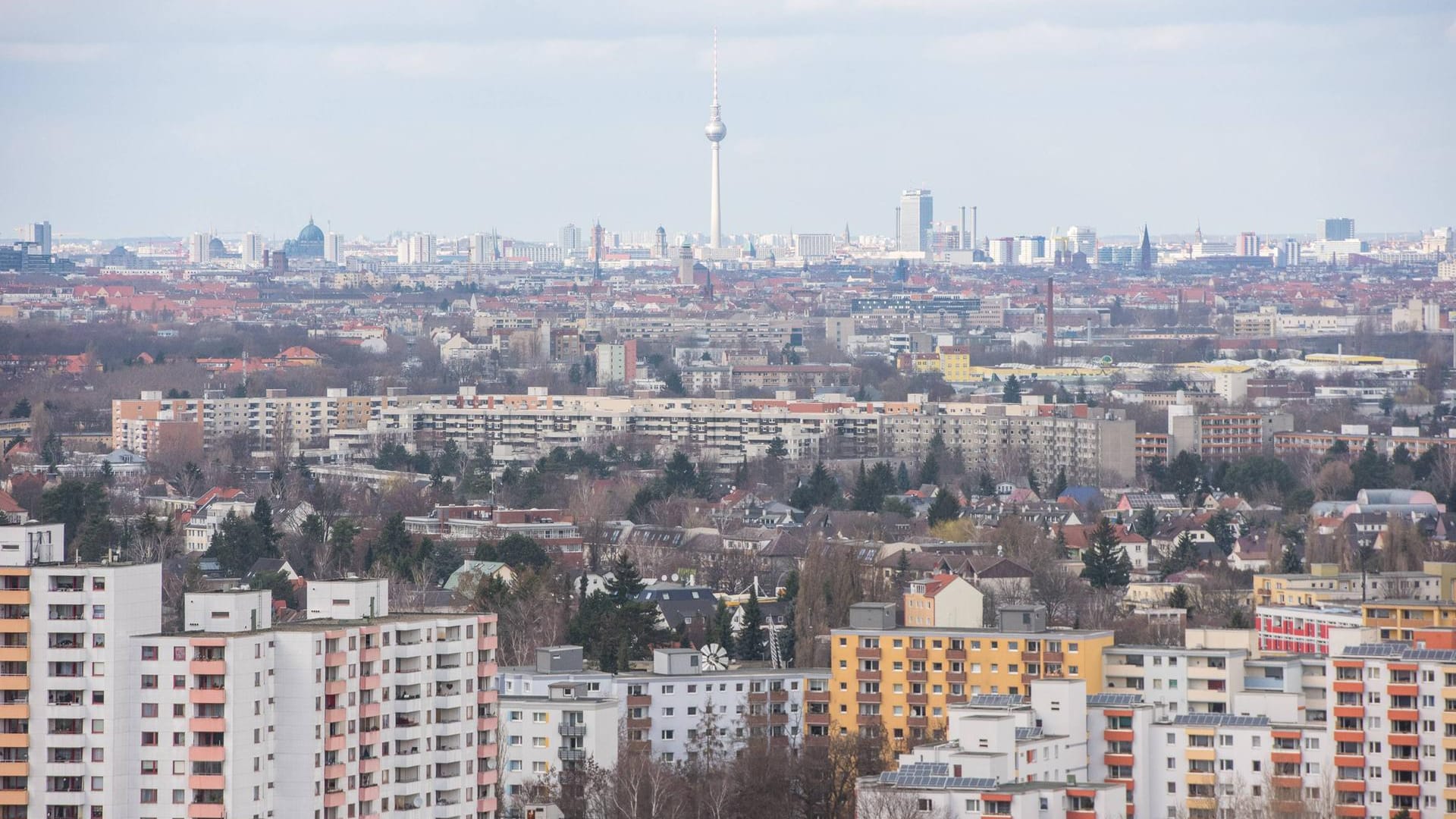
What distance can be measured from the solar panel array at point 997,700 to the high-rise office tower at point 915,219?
144 m

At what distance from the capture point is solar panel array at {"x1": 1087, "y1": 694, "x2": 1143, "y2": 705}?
21516 mm

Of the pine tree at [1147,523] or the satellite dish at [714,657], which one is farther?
the pine tree at [1147,523]

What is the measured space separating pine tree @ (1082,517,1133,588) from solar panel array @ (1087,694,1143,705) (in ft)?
37.3

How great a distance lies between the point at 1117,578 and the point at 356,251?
137597mm

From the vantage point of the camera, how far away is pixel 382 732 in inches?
741

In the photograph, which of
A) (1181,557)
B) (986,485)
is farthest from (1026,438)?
(1181,557)

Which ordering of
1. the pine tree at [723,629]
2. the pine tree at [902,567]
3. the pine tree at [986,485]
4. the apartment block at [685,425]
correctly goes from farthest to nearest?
the apartment block at [685,425] < the pine tree at [986,485] < the pine tree at [902,567] < the pine tree at [723,629]

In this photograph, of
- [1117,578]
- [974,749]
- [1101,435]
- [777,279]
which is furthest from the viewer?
[777,279]

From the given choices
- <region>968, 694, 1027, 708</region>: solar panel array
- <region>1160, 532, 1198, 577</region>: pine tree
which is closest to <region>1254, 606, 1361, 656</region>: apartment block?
<region>968, 694, 1027, 708</region>: solar panel array

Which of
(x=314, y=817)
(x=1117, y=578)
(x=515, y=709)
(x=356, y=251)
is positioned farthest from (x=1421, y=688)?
(x=356, y=251)

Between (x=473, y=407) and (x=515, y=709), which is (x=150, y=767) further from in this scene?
(x=473, y=407)

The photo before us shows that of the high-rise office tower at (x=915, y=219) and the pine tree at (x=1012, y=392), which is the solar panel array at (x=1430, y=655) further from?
the high-rise office tower at (x=915, y=219)

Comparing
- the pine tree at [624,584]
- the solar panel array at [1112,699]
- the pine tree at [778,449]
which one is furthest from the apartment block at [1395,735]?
the pine tree at [778,449]

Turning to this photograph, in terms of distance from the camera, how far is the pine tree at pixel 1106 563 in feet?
111
